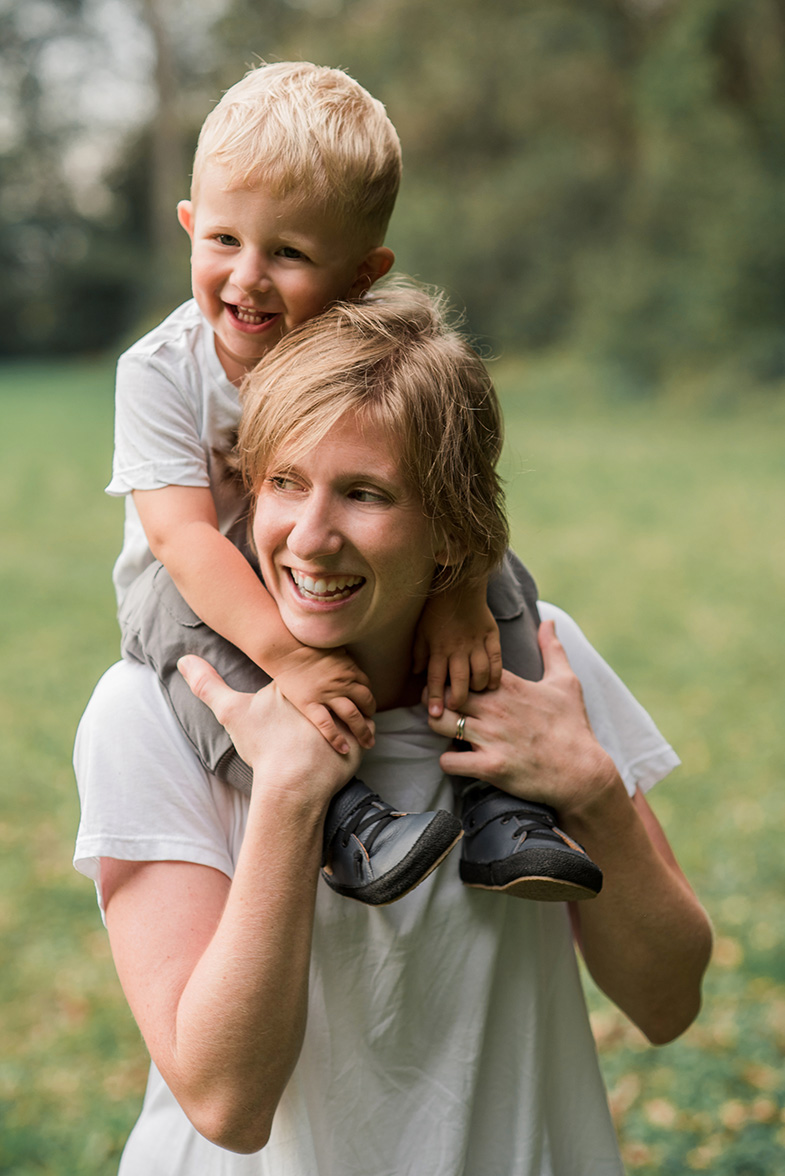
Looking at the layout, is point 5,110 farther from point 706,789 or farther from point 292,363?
point 292,363

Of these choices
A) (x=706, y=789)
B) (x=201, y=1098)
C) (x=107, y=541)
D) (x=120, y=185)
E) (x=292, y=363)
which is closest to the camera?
(x=201, y=1098)

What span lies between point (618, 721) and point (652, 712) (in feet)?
16.8

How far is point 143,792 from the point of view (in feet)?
5.46

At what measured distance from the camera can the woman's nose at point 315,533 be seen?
5.24 feet

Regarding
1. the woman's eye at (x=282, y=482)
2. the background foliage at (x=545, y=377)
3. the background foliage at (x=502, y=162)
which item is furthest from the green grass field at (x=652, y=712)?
the background foliage at (x=502, y=162)

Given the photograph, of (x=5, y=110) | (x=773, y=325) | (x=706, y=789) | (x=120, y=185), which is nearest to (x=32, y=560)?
(x=706, y=789)

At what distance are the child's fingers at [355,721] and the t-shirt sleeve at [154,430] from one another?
0.55 metres

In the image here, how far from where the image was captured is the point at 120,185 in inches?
1455

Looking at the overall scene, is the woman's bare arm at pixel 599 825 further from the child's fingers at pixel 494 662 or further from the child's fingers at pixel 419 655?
the child's fingers at pixel 419 655

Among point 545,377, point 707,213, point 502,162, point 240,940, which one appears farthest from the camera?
point 502,162

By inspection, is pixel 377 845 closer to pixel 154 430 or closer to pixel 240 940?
pixel 240 940

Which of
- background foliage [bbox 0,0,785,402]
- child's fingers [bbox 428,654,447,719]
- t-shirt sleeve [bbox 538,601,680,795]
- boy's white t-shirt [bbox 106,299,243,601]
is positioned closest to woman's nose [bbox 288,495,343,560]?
child's fingers [bbox 428,654,447,719]

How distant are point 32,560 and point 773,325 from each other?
11346 mm

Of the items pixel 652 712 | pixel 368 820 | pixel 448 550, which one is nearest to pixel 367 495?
pixel 448 550
